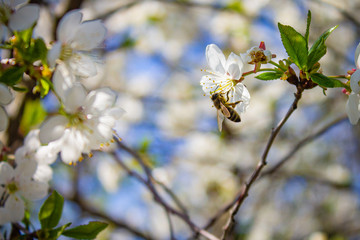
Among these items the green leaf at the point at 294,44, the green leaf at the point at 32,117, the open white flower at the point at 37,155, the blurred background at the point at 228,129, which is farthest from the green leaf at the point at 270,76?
the blurred background at the point at 228,129

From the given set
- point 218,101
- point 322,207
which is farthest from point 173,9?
point 218,101

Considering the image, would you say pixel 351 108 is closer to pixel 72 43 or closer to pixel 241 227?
pixel 72 43

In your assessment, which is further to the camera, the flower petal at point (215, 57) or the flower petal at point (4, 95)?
the flower petal at point (215, 57)

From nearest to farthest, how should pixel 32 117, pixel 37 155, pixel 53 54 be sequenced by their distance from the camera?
pixel 53 54, pixel 37 155, pixel 32 117

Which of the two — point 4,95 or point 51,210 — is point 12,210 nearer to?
point 51,210

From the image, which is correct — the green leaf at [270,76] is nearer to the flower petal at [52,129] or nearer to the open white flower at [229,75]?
the open white flower at [229,75]

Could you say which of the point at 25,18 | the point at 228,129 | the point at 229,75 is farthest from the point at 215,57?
the point at 228,129
